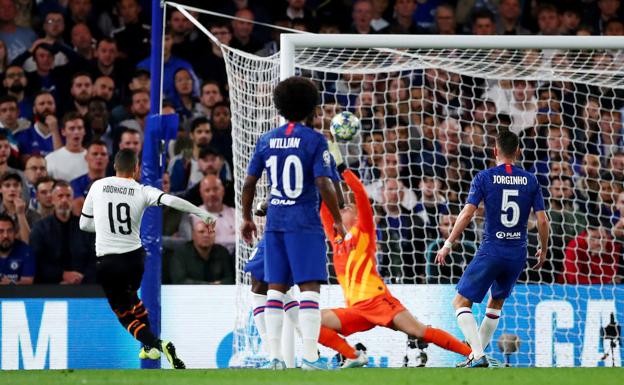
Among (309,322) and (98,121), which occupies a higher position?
(98,121)

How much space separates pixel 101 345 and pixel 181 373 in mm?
4022

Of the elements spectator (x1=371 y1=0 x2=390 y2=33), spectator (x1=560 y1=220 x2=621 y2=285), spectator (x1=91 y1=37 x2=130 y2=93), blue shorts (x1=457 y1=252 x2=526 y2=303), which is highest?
spectator (x1=371 y1=0 x2=390 y2=33)

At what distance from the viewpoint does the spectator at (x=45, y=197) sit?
1274 centimetres

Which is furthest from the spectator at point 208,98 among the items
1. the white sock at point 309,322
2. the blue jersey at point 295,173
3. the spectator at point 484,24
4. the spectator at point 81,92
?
the white sock at point 309,322

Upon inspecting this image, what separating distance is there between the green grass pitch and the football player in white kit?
1392mm

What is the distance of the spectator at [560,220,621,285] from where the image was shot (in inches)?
485

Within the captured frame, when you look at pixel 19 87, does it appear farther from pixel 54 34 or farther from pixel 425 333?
pixel 425 333

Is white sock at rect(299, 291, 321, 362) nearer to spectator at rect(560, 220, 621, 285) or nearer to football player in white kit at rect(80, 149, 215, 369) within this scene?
football player in white kit at rect(80, 149, 215, 369)

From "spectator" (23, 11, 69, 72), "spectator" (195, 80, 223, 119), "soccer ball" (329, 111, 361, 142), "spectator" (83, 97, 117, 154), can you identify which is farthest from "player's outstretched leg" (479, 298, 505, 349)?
"spectator" (23, 11, 69, 72)

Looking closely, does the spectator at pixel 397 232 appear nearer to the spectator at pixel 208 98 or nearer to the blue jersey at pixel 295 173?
the spectator at pixel 208 98

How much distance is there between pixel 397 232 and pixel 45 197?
3.71 metres

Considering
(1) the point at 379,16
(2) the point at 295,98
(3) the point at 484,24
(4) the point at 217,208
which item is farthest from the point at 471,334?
(1) the point at 379,16

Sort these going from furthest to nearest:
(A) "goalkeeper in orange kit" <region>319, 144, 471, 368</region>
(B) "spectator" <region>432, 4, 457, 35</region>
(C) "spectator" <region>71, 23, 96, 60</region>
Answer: (B) "spectator" <region>432, 4, 457, 35</region> → (C) "spectator" <region>71, 23, 96, 60</region> → (A) "goalkeeper in orange kit" <region>319, 144, 471, 368</region>

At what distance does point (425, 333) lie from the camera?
10.2 metres
